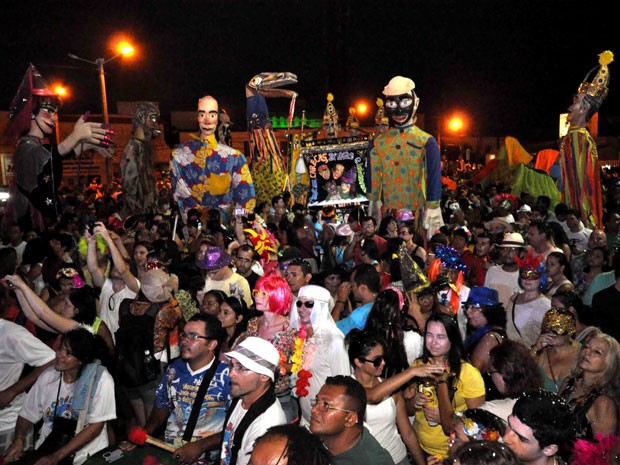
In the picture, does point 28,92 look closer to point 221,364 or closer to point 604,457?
point 221,364

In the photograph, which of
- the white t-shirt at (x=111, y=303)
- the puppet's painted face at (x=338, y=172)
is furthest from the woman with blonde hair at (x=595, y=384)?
the puppet's painted face at (x=338, y=172)

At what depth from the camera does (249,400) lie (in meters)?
3.57

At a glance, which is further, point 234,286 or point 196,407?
point 234,286

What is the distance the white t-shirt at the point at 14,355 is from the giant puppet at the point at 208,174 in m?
6.77

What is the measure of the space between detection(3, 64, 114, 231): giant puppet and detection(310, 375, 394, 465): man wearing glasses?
24.8 ft

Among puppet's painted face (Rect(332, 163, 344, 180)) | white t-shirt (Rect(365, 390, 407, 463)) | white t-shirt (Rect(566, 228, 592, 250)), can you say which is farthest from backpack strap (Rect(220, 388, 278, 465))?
puppet's painted face (Rect(332, 163, 344, 180))

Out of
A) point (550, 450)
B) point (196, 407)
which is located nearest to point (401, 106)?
point (196, 407)

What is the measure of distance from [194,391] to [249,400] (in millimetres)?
665

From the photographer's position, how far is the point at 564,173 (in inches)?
455

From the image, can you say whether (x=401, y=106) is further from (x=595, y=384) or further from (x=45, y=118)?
(x=595, y=384)

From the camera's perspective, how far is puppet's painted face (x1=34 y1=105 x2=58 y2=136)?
966 cm

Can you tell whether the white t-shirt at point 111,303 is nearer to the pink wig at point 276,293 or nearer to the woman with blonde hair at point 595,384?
the pink wig at point 276,293

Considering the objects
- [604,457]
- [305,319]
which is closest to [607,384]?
[604,457]

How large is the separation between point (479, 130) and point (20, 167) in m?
38.0
